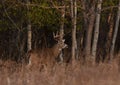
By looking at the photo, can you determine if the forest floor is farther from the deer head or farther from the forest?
the deer head

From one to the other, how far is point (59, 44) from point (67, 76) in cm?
993

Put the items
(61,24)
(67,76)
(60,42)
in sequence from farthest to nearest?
(61,24), (60,42), (67,76)

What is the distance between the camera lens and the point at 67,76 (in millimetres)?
7332

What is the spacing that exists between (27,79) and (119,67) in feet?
6.80

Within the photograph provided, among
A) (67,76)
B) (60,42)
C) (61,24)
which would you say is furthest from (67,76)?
(61,24)

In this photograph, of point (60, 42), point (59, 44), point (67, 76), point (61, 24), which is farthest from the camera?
point (61, 24)

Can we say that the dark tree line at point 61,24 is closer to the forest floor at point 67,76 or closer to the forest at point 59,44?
the forest at point 59,44

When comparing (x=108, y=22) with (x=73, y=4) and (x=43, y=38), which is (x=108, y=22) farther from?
(x=73, y=4)

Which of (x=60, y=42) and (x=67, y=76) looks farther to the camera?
(x=60, y=42)

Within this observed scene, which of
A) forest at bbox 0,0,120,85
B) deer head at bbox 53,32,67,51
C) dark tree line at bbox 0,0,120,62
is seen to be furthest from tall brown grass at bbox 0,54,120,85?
deer head at bbox 53,32,67,51

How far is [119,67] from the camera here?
27.0 feet

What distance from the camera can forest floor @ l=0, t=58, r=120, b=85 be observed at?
6965 millimetres

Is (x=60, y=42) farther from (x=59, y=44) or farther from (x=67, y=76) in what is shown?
(x=67, y=76)

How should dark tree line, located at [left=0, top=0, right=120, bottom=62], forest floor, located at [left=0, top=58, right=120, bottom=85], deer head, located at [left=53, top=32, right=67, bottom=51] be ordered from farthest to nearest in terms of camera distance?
deer head, located at [left=53, top=32, right=67, bottom=51], dark tree line, located at [left=0, top=0, right=120, bottom=62], forest floor, located at [left=0, top=58, right=120, bottom=85]
